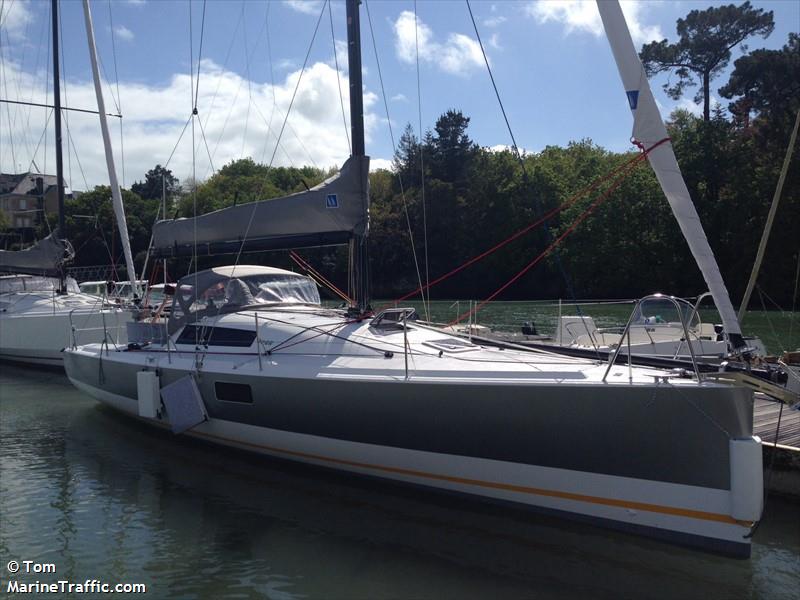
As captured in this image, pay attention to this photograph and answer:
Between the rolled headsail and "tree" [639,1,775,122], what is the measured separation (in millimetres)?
40942

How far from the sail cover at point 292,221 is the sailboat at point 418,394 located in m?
0.02

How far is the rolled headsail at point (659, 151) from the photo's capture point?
5.39 meters

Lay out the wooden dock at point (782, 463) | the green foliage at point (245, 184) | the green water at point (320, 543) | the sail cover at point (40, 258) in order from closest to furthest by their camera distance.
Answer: the green water at point (320, 543) → the wooden dock at point (782, 463) → the sail cover at point (40, 258) → the green foliage at point (245, 184)

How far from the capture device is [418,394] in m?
6.43

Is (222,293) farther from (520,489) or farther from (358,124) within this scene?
(520,489)

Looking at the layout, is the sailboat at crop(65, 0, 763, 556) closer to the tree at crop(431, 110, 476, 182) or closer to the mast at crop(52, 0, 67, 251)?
the mast at crop(52, 0, 67, 251)

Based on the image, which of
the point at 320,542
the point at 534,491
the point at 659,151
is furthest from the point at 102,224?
the point at 659,151

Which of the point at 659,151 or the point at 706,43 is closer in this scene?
the point at 659,151

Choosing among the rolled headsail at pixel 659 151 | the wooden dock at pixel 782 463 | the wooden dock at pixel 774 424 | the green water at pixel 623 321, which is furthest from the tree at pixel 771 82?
the rolled headsail at pixel 659 151

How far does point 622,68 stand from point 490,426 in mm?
3241

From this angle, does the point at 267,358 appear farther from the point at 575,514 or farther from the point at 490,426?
the point at 575,514

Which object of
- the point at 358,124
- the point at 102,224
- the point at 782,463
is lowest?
the point at 782,463

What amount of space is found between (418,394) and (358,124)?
3.95 meters

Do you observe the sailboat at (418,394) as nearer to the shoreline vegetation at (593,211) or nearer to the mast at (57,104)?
the mast at (57,104)
